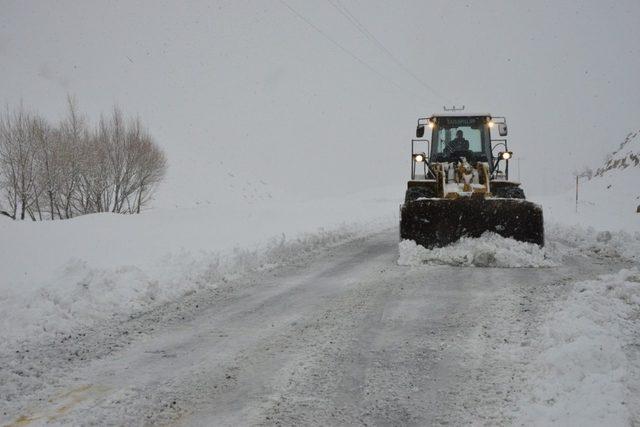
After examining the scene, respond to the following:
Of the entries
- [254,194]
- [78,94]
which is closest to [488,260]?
[254,194]

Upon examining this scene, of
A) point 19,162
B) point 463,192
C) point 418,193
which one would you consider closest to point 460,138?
point 418,193

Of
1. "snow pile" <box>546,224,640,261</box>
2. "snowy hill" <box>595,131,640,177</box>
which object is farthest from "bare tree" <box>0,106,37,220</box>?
"snowy hill" <box>595,131,640,177</box>

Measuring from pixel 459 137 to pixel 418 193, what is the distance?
1.93 meters

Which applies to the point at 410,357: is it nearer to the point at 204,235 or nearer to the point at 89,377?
the point at 89,377

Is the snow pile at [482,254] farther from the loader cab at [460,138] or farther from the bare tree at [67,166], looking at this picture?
the bare tree at [67,166]

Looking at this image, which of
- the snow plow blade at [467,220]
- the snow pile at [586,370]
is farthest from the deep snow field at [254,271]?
the snow plow blade at [467,220]

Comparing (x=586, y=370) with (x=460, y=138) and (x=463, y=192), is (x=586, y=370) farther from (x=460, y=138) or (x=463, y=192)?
(x=460, y=138)

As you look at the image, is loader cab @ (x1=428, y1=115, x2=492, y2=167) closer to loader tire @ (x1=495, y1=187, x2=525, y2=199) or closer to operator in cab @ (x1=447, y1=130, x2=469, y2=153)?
operator in cab @ (x1=447, y1=130, x2=469, y2=153)

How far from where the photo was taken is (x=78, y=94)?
5762 cm

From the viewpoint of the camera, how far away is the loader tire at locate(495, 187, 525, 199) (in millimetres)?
9953

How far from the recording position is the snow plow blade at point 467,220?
27.8 ft

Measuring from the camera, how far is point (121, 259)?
884cm

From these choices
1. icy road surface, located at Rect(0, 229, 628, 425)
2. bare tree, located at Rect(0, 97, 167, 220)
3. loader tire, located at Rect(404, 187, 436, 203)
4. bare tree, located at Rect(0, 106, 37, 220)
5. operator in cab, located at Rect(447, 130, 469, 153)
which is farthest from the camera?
bare tree, located at Rect(0, 97, 167, 220)

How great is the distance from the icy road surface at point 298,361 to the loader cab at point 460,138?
5027 mm
